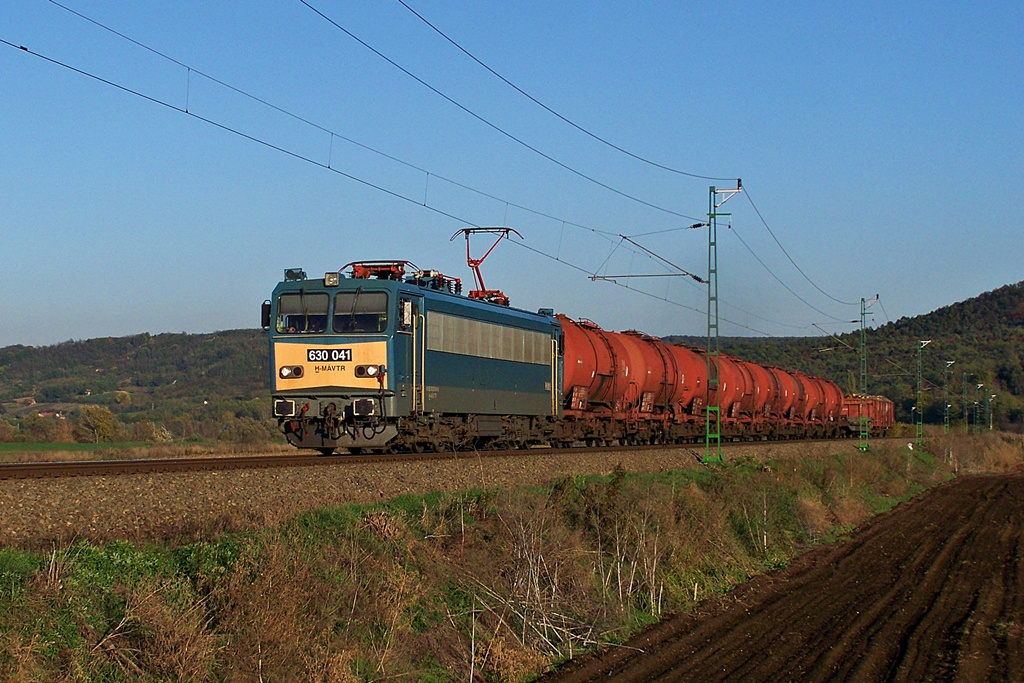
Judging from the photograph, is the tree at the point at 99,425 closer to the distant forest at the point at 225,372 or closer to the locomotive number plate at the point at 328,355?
the distant forest at the point at 225,372

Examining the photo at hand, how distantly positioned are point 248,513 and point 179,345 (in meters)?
138

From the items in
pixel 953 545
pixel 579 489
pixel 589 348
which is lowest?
pixel 953 545

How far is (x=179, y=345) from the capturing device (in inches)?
5723

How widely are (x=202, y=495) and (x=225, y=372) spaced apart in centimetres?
11654

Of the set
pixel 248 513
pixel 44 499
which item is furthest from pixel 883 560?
pixel 44 499

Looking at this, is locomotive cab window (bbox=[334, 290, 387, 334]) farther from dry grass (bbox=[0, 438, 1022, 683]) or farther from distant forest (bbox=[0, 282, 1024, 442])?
distant forest (bbox=[0, 282, 1024, 442])

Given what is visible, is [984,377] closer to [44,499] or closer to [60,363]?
[60,363]

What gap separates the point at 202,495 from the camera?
578 inches

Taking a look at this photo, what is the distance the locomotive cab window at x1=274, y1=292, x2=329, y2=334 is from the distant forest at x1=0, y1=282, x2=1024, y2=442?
4297cm

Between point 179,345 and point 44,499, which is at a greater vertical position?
point 179,345

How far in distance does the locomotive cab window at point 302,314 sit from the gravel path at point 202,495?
472 centimetres

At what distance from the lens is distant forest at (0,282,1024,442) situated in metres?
100

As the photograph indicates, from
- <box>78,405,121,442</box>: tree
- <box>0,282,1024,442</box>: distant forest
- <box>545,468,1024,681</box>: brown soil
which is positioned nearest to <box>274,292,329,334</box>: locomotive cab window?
<box>545,468,1024,681</box>: brown soil

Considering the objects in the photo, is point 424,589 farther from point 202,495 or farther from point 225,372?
point 225,372
